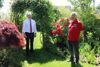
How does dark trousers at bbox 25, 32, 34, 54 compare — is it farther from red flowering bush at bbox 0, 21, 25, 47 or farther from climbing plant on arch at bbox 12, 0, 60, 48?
red flowering bush at bbox 0, 21, 25, 47

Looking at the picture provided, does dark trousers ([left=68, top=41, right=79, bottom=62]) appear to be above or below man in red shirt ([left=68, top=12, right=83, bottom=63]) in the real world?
below

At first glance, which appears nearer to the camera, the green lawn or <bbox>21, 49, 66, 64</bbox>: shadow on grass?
the green lawn

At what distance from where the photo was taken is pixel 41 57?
14359 mm

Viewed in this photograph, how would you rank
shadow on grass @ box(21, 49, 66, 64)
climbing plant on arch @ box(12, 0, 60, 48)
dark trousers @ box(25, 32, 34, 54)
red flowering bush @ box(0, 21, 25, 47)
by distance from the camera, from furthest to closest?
Answer: climbing plant on arch @ box(12, 0, 60, 48), dark trousers @ box(25, 32, 34, 54), shadow on grass @ box(21, 49, 66, 64), red flowering bush @ box(0, 21, 25, 47)

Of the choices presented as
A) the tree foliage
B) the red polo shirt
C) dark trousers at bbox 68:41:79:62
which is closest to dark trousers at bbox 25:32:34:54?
dark trousers at bbox 68:41:79:62

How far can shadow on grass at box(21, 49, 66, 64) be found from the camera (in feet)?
45.3

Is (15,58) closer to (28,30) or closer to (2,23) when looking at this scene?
(2,23)

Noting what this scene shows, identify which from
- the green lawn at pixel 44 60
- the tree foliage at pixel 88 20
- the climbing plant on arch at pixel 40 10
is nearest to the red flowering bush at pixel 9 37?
the green lawn at pixel 44 60

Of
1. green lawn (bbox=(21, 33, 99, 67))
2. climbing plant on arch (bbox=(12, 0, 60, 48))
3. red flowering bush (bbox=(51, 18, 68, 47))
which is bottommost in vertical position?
green lawn (bbox=(21, 33, 99, 67))

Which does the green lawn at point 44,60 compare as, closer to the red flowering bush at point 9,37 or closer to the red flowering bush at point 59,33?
the red flowering bush at point 59,33

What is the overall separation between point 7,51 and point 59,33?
5.80 meters

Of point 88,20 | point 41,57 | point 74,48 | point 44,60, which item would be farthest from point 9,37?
point 88,20

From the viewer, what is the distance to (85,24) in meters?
18.1

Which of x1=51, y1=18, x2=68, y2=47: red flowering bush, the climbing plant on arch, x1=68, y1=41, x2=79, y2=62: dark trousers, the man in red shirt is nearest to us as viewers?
the man in red shirt
